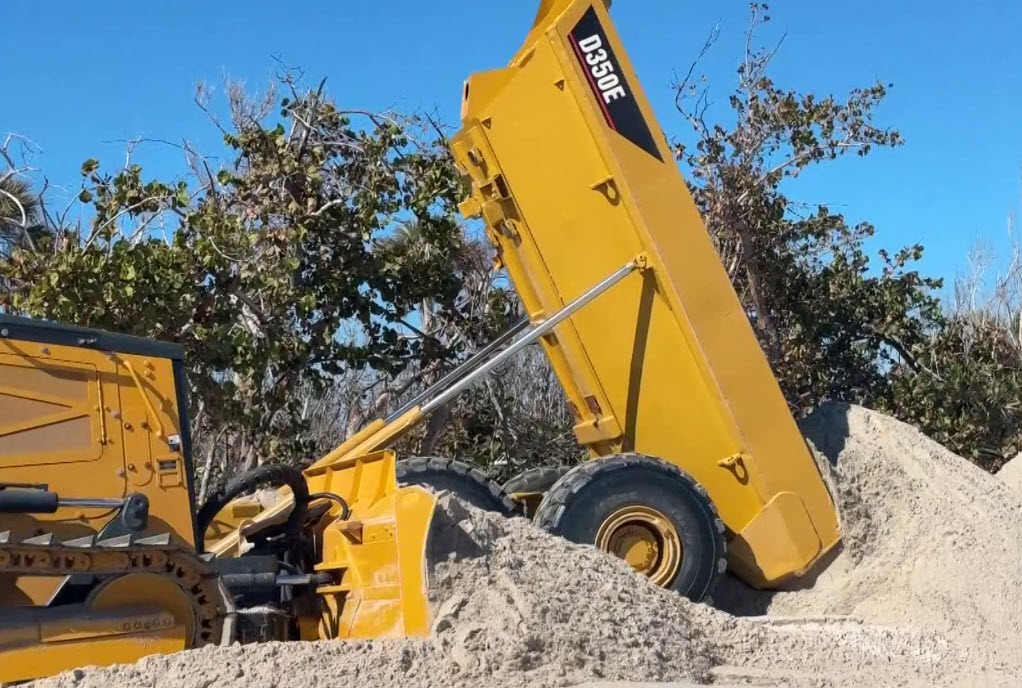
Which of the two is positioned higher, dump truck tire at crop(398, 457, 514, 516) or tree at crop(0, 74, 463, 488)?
tree at crop(0, 74, 463, 488)

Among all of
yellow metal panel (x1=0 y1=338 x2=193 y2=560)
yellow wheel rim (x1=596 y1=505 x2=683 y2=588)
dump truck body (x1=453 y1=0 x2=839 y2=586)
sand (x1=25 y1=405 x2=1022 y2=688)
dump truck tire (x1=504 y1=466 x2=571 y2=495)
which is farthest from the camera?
dump truck tire (x1=504 y1=466 x2=571 y2=495)

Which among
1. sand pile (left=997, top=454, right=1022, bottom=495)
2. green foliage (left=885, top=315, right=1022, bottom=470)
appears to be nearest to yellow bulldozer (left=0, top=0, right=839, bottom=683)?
sand pile (left=997, top=454, right=1022, bottom=495)

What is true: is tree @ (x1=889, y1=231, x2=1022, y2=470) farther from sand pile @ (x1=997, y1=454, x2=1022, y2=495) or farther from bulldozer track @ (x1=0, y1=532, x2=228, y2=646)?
bulldozer track @ (x1=0, y1=532, x2=228, y2=646)

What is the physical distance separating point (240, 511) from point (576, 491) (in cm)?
207

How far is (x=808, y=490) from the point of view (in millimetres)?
7266

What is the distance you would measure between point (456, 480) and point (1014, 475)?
178 inches

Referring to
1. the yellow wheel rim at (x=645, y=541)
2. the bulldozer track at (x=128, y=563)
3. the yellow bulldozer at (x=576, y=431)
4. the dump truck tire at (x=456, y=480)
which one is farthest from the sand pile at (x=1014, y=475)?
the bulldozer track at (x=128, y=563)

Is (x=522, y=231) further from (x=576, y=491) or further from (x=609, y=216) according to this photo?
(x=576, y=491)

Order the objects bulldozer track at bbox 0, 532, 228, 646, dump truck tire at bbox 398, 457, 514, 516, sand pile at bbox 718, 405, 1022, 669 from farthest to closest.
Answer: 1. dump truck tire at bbox 398, 457, 514, 516
2. sand pile at bbox 718, 405, 1022, 669
3. bulldozer track at bbox 0, 532, 228, 646

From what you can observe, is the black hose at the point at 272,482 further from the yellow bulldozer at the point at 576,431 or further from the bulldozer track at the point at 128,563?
the bulldozer track at the point at 128,563

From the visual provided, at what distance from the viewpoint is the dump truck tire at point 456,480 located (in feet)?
24.3

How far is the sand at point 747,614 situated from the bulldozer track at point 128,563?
590 millimetres

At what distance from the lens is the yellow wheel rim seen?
270 inches

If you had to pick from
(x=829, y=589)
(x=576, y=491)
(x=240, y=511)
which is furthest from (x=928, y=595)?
(x=240, y=511)
